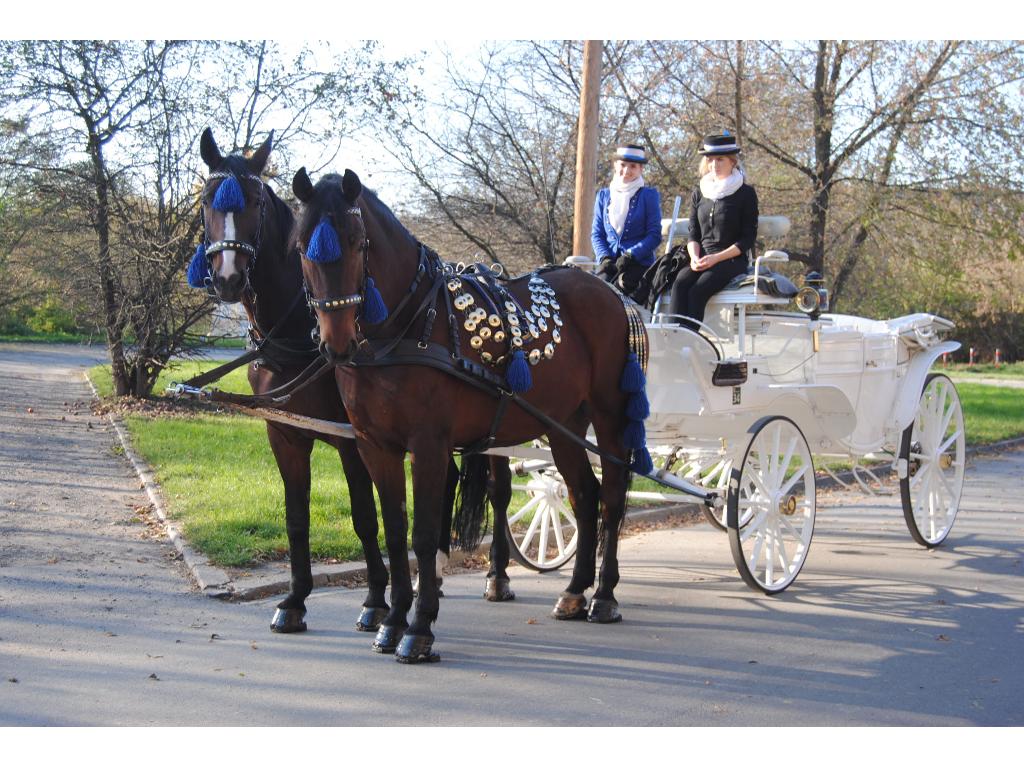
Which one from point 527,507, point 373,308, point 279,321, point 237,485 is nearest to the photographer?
point 373,308

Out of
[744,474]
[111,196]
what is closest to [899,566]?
[744,474]

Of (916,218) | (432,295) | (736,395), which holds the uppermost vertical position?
(916,218)

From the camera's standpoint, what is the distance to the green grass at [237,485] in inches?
301

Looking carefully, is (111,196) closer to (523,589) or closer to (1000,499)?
(523,589)

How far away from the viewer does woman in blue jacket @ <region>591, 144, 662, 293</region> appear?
7.66 meters

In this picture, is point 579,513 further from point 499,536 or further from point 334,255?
point 334,255

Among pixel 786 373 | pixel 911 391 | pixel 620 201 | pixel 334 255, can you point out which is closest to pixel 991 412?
pixel 911 391

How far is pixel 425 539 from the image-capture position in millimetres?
5434

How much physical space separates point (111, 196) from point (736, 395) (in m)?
12.6

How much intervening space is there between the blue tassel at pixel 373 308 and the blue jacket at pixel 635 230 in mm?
3011

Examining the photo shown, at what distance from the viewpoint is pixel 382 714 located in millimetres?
4598

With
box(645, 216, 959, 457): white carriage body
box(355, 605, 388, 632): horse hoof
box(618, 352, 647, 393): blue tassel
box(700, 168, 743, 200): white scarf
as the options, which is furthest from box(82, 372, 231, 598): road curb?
box(700, 168, 743, 200): white scarf

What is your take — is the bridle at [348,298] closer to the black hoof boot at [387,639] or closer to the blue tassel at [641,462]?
the black hoof boot at [387,639]

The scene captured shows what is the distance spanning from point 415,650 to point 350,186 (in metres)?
2.39
